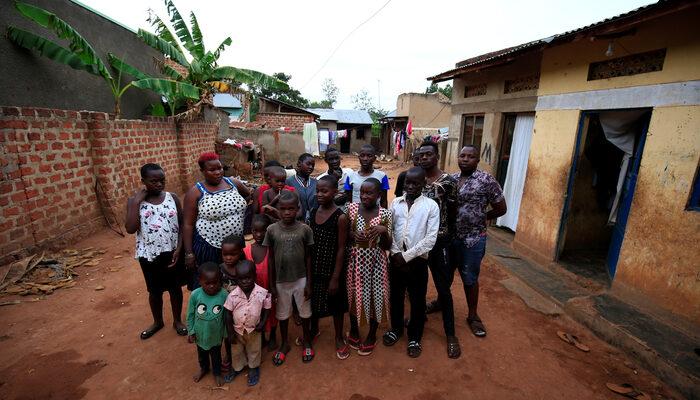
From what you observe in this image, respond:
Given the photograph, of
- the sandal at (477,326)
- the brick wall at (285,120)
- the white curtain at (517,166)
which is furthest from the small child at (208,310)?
the brick wall at (285,120)

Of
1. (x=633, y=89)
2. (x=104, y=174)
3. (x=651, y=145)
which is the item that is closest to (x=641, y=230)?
(x=651, y=145)

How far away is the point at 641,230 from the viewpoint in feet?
11.6

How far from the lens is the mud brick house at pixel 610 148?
3.17 meters

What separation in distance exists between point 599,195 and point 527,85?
214cm

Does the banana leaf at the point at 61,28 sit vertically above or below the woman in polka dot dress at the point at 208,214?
above

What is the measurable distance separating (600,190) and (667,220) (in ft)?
7.08

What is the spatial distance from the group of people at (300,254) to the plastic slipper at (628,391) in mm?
1197

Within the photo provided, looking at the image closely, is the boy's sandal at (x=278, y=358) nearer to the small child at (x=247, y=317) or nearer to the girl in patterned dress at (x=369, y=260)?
the small child at (x=247, y=317)

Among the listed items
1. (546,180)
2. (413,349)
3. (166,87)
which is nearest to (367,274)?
(413,349)

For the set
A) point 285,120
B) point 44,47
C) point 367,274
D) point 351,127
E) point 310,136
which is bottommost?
point 367,274

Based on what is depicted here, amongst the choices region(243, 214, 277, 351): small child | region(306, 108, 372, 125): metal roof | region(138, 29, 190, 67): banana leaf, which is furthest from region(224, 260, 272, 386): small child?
region(306, 108, 372, 125): metal roof

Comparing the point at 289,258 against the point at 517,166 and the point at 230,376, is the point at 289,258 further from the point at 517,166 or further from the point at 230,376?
the point at 517,166

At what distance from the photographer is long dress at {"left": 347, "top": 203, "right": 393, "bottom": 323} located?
265cm

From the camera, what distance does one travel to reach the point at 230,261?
8.25ft
